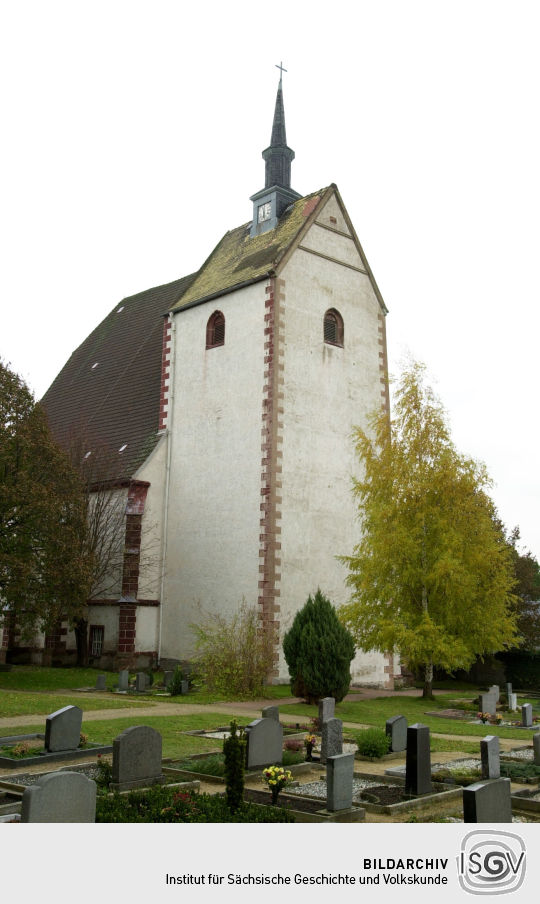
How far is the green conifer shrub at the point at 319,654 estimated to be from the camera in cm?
1928

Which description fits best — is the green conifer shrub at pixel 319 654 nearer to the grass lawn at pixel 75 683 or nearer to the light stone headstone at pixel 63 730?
the grass lawn at pixel 75 683

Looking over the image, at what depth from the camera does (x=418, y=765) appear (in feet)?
32.0

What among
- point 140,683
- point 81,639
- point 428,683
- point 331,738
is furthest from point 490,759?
point 81,639

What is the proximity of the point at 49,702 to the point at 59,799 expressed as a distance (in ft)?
39.8

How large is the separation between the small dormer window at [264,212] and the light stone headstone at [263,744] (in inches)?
876

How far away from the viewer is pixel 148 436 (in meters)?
29.3

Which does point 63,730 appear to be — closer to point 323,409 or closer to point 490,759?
point 490,759

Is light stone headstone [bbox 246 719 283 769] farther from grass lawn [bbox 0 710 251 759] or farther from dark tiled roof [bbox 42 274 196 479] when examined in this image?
dark tiled roof [bbox 42 274 196 479]

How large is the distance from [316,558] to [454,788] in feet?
48.5

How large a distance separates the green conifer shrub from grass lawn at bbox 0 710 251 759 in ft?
10.0

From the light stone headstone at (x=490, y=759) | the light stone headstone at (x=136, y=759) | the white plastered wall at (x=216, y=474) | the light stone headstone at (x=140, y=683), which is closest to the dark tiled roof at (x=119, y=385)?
the white plastered wall at (x=216, y=474)
